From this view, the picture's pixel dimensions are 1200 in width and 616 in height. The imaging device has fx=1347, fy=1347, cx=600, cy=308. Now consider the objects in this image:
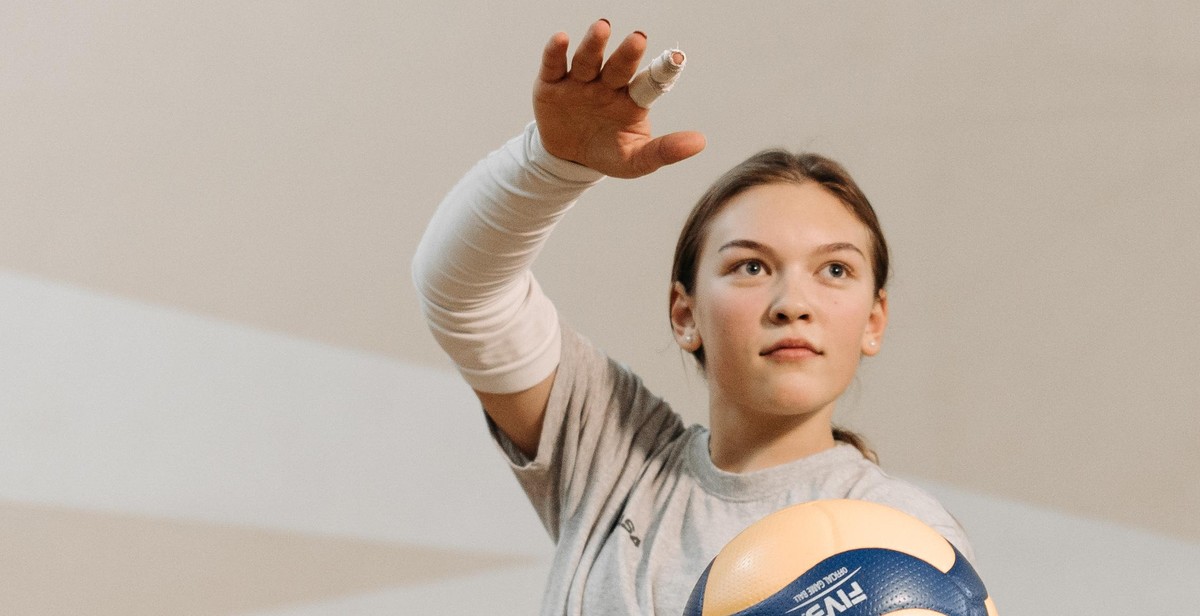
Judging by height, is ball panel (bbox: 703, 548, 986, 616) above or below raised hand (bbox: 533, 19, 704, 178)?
below

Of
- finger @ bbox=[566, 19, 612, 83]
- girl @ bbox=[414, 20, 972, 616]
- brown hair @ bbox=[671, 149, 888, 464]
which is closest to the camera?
finger @ bbox=[566, 19, 612, 83]

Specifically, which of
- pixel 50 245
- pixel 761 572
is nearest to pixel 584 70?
pixel 761 572

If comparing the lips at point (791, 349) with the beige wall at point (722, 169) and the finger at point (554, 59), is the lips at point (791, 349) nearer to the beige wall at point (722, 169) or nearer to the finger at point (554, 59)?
the finger at point (554, 59)

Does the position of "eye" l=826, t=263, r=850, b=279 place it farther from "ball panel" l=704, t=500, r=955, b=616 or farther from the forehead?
"ball panel" l=704, t=500, r=955, b=616

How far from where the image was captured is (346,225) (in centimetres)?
203

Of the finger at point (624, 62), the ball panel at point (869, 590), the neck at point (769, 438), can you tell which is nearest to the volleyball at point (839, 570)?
the ball panel at point (869, 590)

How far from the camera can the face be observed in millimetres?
1106

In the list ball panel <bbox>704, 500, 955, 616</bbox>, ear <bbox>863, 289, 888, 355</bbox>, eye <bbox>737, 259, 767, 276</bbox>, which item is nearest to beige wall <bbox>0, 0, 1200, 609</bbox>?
ear <bbox>863, 289, 888, 355</bbox>

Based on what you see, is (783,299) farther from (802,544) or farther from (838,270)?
(802,544)

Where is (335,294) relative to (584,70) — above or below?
below

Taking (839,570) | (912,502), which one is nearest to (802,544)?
(839,570)

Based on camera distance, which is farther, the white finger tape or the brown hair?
the brown hair

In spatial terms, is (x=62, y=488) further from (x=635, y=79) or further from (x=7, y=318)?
(x=635, y=79)

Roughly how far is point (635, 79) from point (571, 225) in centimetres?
110
